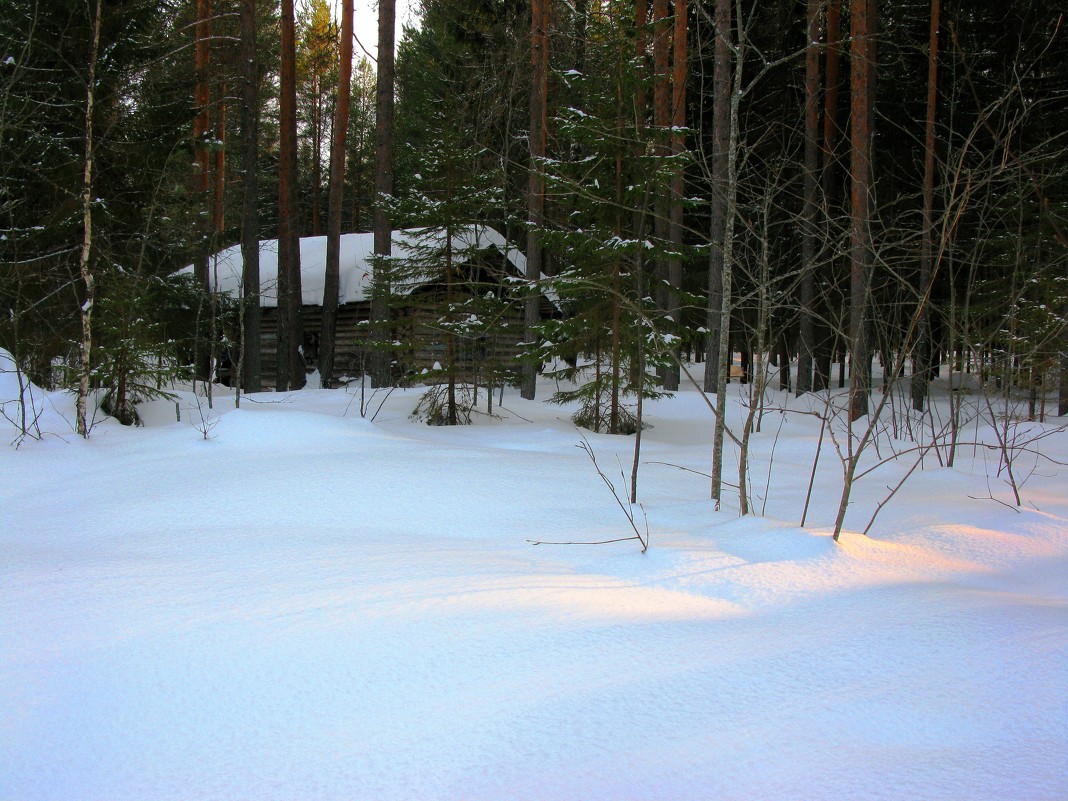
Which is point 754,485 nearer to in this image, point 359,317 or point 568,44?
point 568,44

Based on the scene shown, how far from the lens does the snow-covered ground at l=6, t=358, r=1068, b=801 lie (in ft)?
6.03

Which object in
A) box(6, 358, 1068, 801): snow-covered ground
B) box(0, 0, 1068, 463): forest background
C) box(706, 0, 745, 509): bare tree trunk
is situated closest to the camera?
box(6, 358, 1068, 801): snow-covered ground

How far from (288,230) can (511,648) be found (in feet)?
54.1

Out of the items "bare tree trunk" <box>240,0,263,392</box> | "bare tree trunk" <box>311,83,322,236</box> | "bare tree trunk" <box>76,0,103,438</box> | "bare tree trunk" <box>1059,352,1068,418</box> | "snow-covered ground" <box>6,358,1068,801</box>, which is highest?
"bare tree trunk" <box>311,83,322,236</box>

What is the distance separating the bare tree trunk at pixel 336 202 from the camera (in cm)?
1734

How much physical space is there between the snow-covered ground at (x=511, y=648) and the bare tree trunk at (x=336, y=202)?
12912 mm

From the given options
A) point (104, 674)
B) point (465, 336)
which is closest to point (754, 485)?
point (465, 336)

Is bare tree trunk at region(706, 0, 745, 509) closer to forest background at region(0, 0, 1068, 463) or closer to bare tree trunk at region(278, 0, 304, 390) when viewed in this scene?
forest background at region(0, 0, 1068, 463)

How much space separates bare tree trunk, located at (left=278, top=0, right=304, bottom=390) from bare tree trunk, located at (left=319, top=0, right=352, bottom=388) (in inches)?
27.6

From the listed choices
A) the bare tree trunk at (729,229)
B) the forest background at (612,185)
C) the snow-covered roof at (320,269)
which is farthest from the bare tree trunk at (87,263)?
the snow-covered roof at (320,269)

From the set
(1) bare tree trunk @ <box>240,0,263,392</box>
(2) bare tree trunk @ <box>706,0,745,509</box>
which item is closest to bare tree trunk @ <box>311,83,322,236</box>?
(1) bare tree trunk @ <box>240,0,263,392</box>

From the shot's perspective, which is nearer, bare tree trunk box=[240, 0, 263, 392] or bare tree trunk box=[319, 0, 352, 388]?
bare tree trunk box=[240, 0, 263, 392]

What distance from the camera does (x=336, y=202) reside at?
17656 millimetres

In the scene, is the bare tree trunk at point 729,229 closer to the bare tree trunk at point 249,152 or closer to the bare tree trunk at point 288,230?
the bare tree trunk at point 249,152
